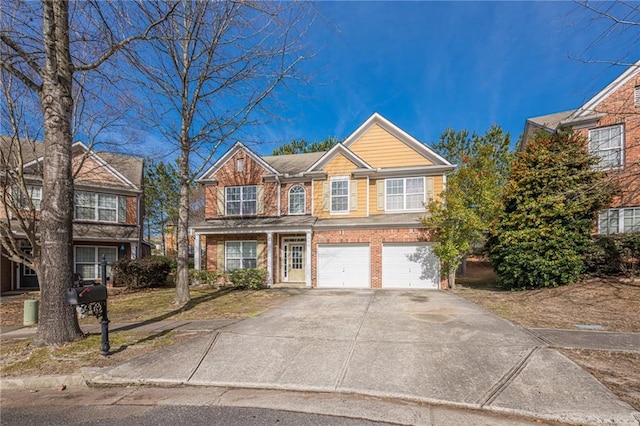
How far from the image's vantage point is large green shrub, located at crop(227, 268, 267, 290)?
47.0ft

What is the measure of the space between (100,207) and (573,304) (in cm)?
2277

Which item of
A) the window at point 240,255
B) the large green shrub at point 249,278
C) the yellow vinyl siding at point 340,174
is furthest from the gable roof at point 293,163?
the large green shrub at point 249,278

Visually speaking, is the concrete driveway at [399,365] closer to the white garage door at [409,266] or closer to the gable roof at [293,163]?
the white garage door at [409,266]

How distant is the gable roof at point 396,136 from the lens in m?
15.1

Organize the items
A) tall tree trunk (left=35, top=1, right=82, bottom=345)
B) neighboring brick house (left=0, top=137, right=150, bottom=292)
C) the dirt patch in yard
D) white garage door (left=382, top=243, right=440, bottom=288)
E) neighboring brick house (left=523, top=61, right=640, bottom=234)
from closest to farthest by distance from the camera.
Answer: tall tree trunk (left=35, top=1, right=82, bottom=345) → the dirt patch in yard → neighboring brick house (left=523, top=61, right=640, bottom=234) → white garage door (left=382, top=243, right=440, bottom=288) → neighboring brick house (left=0, top=137, right=150, bottom=292)

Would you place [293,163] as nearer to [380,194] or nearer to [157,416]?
[380,194]

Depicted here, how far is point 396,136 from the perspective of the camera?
15.9 metres

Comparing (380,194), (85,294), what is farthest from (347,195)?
(85,294)

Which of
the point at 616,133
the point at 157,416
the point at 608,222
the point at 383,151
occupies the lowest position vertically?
the point at 157,416

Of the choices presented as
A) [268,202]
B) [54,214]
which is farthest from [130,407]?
[268,202]

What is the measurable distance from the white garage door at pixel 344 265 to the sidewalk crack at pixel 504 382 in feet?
30.3

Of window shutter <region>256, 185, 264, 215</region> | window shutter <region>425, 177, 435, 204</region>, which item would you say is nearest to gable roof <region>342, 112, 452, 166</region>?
window shutter <region>425, 177, 435, 204</region>

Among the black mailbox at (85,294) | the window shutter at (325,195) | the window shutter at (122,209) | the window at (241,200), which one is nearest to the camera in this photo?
the black mailbox at (85,294)

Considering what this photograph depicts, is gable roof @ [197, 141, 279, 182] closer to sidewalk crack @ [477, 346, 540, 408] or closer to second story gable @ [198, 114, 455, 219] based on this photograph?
second story gable @ [198, 114, 455, 219]
